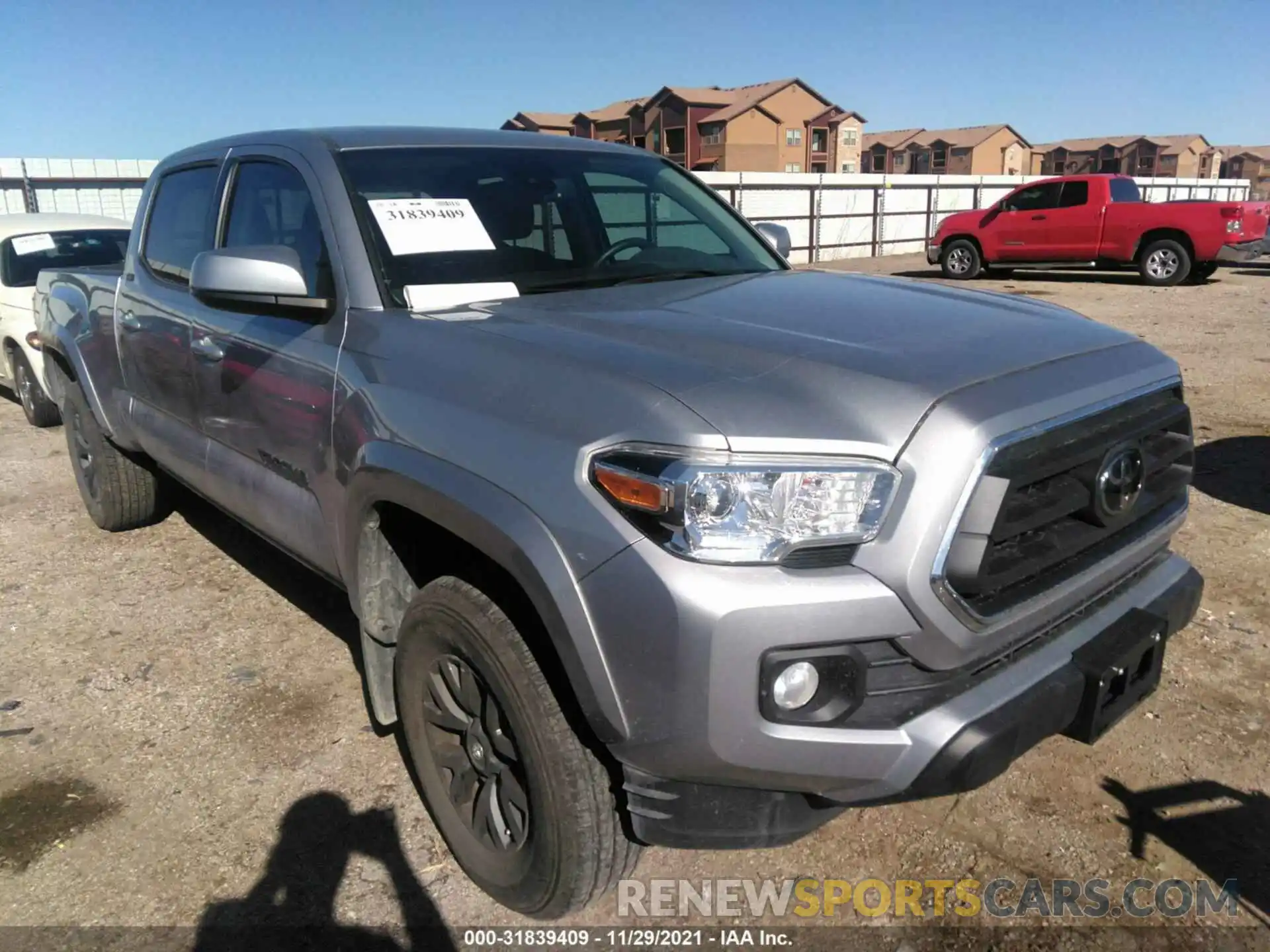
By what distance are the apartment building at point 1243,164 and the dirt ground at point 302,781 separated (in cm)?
8226

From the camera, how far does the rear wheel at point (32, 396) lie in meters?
7.45

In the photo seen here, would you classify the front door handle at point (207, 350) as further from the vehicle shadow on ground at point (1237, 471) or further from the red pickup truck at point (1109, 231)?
the red pickup truck at point (1109, 231)

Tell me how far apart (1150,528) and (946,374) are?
857 millimetres

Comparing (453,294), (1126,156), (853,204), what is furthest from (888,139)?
(453,294)

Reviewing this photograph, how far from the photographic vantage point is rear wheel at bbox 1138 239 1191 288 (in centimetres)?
1616

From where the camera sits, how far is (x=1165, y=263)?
16.4 m

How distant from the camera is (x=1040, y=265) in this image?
17750mm

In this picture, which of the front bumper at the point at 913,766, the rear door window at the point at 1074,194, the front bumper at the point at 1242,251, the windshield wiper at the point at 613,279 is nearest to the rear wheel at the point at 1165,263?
the front bumper at the point at 1242,251

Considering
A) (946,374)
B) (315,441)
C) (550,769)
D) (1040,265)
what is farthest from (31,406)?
(1040,265)

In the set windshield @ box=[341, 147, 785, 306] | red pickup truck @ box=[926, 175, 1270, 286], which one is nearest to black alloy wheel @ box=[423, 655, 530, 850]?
windshield @ box=[341, 147, 785, 306]

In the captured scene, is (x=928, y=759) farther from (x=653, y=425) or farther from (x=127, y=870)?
(x=127, y=870)

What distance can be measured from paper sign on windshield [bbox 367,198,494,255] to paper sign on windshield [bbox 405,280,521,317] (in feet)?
0.48

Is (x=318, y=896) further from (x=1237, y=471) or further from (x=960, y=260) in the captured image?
(x=960, y=260)

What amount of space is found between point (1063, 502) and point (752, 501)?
0.76 m
